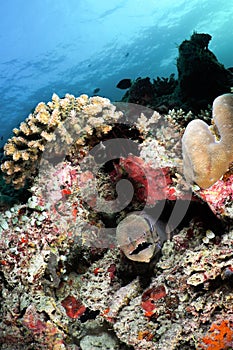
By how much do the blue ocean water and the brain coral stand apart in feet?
110

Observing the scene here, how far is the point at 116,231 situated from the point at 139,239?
0.33 metres

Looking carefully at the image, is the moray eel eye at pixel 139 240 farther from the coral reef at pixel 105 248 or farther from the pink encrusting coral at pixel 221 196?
the pink encrusting coral at pixel 221 196

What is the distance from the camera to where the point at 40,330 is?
270 cm

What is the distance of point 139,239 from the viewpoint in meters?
2.61

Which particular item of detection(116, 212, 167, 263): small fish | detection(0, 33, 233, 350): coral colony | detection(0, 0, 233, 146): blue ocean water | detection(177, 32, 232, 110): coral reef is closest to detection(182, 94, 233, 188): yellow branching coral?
detection(0, 33, 233, 350): coral colony

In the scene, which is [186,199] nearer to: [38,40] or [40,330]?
[40,330]

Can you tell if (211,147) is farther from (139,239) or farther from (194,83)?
(194,83)

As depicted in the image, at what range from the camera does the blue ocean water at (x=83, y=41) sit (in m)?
33.3

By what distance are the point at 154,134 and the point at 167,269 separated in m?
1.70

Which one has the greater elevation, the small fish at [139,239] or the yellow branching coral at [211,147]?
the yellow branching coral at [211,147]

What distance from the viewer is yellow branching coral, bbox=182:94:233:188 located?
214 centimetres

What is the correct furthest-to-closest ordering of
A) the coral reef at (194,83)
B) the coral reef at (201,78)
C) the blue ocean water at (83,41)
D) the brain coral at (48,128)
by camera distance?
the blue ocean water at (83,41) < the coral reef at (201,78) < the coral reef at (194,83) < the brain coral at (48,128)

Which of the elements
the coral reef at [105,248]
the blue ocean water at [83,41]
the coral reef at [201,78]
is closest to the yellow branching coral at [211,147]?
the coral reef at [105,248]

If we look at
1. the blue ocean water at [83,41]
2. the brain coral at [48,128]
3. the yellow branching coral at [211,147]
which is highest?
the blue ocean water at [83,41]
